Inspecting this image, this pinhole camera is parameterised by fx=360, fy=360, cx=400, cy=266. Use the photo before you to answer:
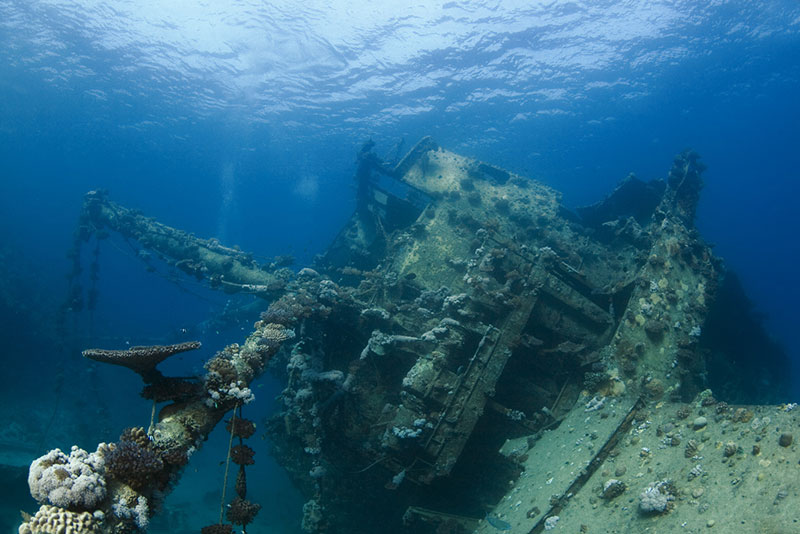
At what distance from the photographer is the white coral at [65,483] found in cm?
267

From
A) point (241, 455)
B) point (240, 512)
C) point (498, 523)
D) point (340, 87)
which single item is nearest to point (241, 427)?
point (241, 455)

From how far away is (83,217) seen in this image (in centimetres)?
1578

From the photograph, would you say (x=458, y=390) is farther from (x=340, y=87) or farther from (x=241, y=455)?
(x=340, y=87)

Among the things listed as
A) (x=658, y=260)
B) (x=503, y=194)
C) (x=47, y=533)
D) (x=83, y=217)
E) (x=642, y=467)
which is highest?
(x=503, y=194)

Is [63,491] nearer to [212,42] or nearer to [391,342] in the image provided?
[391,342]

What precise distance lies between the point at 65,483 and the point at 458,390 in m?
5.43

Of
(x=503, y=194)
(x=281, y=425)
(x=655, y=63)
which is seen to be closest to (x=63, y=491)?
(x=281, y=425)

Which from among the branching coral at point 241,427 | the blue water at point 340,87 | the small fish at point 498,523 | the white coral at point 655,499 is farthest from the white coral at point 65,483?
the blue water at point 340,87

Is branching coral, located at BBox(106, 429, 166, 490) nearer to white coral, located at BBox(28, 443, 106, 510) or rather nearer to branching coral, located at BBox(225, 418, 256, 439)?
white coral, located at BBox(28, 443, 106, 510)

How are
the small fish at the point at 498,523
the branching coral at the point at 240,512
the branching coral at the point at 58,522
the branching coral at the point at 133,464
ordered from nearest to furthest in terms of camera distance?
the branching coral at the point at 58,522, the branching coral at the point at 133,464, the branching coral at the point at 240,512, the small fish at the point at 498,523

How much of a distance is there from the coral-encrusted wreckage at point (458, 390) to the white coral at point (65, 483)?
0.03 meters

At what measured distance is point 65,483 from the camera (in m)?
2.72

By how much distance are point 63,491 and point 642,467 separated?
6372mm

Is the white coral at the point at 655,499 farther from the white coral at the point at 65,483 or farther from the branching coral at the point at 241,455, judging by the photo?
the white coral at the point at 65,483
